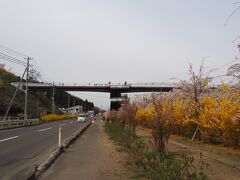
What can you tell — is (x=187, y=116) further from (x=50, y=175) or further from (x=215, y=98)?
(x=50, y=175)

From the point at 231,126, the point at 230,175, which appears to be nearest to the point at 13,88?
the point at 231,126

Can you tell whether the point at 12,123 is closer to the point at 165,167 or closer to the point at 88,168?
the point at 88,168

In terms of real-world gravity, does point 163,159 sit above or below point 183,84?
below

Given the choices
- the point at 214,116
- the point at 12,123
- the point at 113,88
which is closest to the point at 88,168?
the point at 214,116

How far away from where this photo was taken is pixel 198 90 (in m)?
23.2

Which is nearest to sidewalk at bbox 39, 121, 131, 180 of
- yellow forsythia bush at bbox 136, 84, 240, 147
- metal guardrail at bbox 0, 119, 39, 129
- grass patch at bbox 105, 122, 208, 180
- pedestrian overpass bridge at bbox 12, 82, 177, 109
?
grass patch at bbox 105, 122, 208, 180

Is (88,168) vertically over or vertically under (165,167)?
under

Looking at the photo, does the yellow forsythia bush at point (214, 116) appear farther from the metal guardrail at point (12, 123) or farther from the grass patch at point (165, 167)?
the metal guardrail at point (12, 123)

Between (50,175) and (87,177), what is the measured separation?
106cm

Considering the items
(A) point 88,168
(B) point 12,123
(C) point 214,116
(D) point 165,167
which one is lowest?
(B) point 12,123

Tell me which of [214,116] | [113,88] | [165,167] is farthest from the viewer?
[113,88]

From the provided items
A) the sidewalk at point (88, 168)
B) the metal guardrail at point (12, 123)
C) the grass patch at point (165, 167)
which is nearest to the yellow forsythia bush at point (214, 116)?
the grass patch at point (165, 167)

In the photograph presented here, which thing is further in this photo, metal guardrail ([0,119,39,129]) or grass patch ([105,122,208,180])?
metal guardrail ([0,119,39,129])

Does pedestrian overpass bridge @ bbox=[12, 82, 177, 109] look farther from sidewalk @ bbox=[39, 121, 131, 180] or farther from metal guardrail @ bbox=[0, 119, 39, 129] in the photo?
sidewalk @ bbox=[39, 121, 131, 180]
